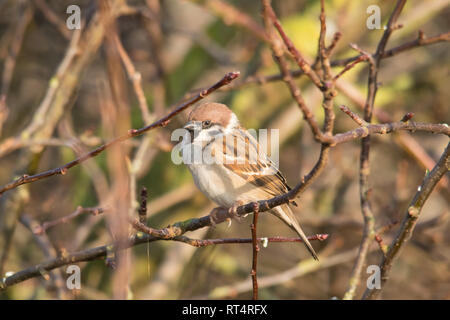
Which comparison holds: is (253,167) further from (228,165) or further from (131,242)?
(131,242)

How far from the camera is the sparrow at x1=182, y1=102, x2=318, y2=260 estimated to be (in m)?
3.83

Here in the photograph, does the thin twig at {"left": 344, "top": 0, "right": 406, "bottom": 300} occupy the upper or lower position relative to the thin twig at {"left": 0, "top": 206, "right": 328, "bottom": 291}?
upper

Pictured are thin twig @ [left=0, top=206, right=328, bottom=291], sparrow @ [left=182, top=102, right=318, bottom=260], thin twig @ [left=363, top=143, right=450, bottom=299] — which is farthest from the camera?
sparrow @ [left=182, top=102, right=318, bottom=260]

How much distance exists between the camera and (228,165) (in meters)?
3.91

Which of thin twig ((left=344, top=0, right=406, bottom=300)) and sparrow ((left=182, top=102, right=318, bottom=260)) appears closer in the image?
thin twig ((left=344, top=0, right=406, bottom=300))

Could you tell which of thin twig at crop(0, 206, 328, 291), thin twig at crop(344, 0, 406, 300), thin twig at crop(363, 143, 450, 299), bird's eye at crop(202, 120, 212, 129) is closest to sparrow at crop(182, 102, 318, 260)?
bird's eye at crop(202, 120, 212, 129)

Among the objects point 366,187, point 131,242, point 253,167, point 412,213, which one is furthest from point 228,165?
point 412,213

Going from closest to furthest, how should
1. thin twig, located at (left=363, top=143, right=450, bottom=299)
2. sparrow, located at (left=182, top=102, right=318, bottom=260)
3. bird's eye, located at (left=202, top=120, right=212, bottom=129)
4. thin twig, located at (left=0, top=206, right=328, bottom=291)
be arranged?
thin twig, located at (left=363, top=143, right=450, bottom=299) < thin twig, located at (left=0, top=206, right=328, bottom=291) < sparrow, located at (left=182, top=102, right=318, bottom=260) < bird's eye, located at (left=202, top=120, right=212, bottom=129)

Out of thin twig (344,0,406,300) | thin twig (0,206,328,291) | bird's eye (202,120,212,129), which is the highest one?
bird's eye (202,120,212,129)

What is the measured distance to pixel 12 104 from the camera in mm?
6895

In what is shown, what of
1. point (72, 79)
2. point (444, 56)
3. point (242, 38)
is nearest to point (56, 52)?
point (242, 38)

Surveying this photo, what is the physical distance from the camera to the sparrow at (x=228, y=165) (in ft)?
12.6

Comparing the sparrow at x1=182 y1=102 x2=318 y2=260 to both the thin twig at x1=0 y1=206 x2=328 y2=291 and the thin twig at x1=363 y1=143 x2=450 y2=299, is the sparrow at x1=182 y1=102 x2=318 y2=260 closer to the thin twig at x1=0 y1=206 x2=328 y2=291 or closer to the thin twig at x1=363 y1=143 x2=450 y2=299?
the thin twig at x1=363 y1=143 x2=450 y2=299

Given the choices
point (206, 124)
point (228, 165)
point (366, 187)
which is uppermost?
point (206, 124)
